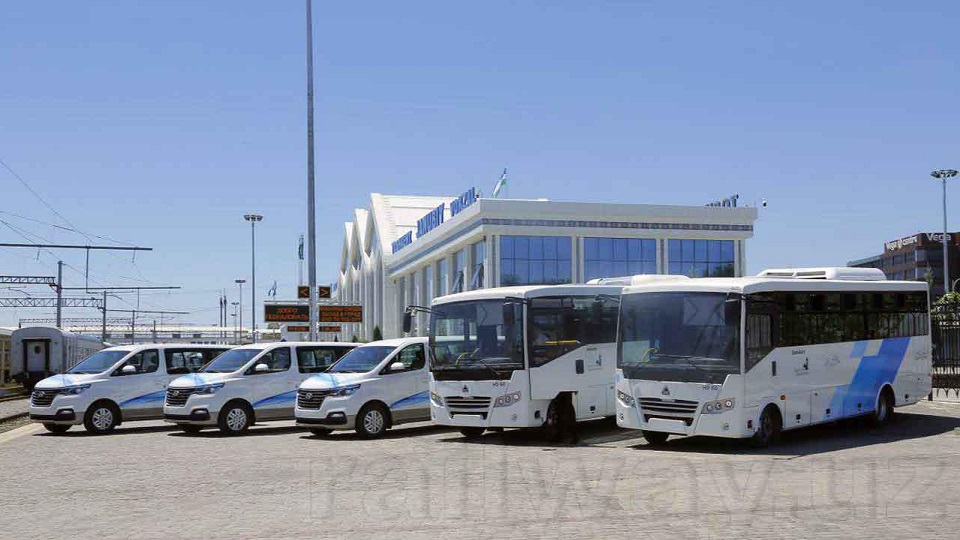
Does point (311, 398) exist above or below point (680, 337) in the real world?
below

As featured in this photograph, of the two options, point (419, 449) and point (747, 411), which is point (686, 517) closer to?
point (747, 411)

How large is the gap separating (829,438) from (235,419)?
1083 cm

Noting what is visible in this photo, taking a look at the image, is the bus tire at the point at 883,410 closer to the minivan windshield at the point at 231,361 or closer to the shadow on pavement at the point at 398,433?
the shadow on pavement at the point at 398,433

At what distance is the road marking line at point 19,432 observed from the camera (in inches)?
862

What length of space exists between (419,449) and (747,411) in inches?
199

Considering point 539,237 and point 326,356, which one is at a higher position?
point 539,237

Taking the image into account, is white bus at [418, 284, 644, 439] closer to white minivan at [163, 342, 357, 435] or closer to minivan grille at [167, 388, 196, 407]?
white minivan at [163, 342, 357, 435]

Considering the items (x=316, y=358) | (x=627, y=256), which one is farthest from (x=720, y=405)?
(x=627, y=256)

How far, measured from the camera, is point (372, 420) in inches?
763

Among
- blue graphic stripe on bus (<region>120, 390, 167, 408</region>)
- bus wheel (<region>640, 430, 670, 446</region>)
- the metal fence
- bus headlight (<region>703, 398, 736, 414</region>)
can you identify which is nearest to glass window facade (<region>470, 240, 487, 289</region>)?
the metal fence

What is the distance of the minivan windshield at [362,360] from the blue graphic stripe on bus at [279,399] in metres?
1.58

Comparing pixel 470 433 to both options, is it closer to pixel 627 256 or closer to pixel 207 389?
pixel 207 389

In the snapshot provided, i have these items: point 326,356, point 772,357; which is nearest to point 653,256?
point 326,356

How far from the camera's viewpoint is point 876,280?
2008 cm
